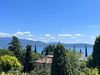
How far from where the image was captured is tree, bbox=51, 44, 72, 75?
44.5 meters

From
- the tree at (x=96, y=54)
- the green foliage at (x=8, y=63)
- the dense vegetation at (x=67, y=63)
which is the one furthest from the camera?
the green foliage at (x=8, y=63)

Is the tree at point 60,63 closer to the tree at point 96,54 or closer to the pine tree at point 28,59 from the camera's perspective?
the tree at point 96,54

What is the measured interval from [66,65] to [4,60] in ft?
69.7

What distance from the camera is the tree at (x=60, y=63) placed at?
44.5m

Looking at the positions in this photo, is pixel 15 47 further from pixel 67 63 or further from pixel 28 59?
pixel 67 63

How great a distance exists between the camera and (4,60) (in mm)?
63344

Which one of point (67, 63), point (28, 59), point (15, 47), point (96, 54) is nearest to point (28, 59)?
point (28, 59)

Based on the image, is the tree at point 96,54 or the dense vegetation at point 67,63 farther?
the tree at point 96,54

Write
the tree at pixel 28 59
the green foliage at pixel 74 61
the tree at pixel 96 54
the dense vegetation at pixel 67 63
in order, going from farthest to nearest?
the tree at pixel 28 59
the tree at pixel 96 54
the green foliage at pixel 74 61
the dense vegetation at pixel 67 63

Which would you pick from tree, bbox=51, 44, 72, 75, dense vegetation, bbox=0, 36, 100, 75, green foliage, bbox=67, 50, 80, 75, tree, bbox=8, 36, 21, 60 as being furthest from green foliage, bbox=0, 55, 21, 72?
green foliage, bbox=67, 50, 80, 75

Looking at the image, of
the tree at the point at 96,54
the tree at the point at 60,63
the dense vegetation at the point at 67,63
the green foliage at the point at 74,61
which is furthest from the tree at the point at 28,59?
the green foliage at the point at 74,61

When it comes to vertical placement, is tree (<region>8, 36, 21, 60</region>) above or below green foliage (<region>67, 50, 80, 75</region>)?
above

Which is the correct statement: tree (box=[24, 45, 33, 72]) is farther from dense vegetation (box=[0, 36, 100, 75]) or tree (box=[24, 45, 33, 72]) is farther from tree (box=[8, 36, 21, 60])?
dense vegetation (box=[0, 36, 100, 75])

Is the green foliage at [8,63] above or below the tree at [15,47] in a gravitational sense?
below
